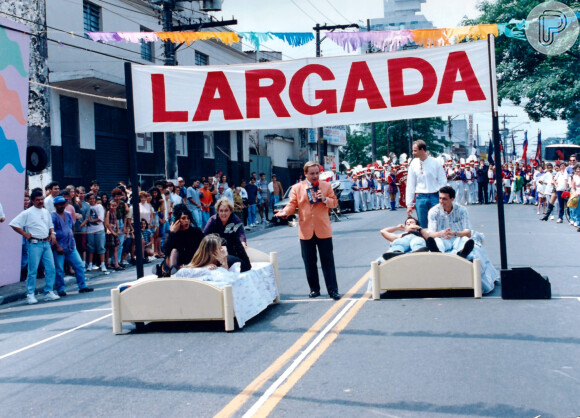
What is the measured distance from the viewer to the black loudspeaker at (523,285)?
8992 mm

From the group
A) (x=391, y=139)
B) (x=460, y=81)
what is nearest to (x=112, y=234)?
(x=460, y=81)

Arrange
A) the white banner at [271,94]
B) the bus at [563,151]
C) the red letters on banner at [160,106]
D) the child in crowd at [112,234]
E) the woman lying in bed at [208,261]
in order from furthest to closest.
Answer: the bus at [563,151], the child in crowd at [112,234], the red letters on banner at [160,106], the white banner at [271,94], the woman lying in bed at [208,261]

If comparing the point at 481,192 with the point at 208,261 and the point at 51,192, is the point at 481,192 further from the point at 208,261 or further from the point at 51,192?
the point at 208,261

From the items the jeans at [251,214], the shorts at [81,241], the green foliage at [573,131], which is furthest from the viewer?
the green foliage at [573,131]

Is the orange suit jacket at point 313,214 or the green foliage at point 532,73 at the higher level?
the green foliage at point 532,73

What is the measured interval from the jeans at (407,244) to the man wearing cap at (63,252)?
6139 mm

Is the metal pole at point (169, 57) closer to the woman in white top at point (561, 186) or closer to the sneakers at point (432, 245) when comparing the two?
the woman in white top at point (561, 186)

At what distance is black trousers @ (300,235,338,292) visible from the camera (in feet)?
32.1

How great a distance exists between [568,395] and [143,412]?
327cm

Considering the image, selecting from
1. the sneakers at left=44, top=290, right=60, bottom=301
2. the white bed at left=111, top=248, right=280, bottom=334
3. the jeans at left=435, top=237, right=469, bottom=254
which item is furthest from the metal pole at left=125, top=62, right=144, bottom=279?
the jeans at left=435, top=237, right=469, bottom=254

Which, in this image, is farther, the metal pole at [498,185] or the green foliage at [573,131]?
the green foliage at [573,131]

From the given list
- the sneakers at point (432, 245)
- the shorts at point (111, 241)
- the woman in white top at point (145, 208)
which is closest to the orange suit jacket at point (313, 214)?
the sneakers at point (432, 245)

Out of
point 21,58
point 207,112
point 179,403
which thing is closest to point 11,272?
point 21,58

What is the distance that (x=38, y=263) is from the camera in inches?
492
